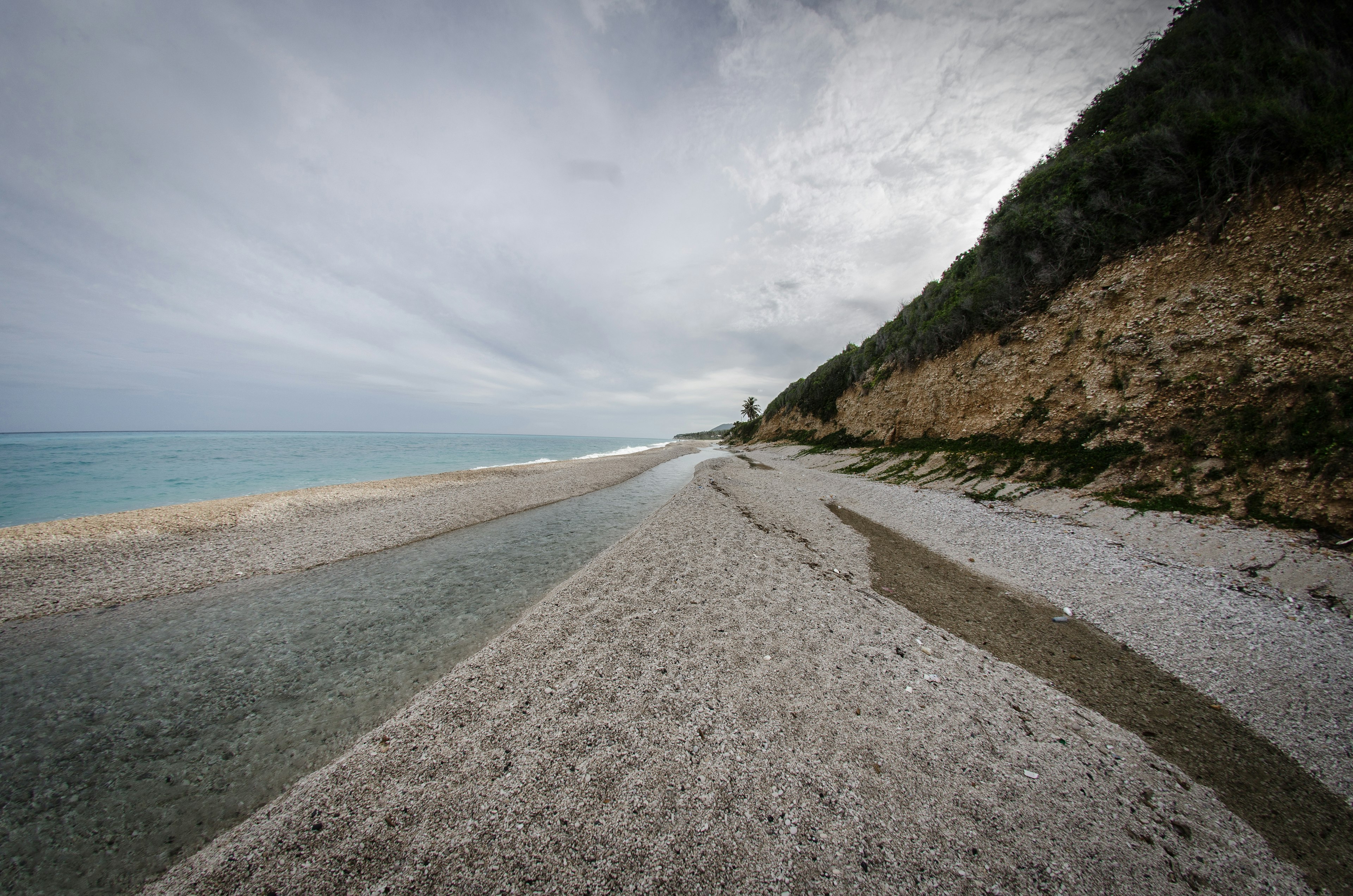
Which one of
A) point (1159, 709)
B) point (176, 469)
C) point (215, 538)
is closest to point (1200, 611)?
point (1159, 709)

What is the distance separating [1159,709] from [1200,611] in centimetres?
279

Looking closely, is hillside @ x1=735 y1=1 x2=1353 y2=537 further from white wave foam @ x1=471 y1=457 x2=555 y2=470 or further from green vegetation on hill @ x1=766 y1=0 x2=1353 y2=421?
white wave foam @ x1=471 y1=457 x2=555 y2=470

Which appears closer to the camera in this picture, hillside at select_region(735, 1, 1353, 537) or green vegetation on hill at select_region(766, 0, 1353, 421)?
hillside at select_region(735, 1, 1353, 537)

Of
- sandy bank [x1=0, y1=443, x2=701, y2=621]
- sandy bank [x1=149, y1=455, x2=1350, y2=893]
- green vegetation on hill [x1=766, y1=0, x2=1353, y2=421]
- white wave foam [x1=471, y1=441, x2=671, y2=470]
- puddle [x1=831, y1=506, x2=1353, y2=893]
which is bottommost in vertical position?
puddle [x1=831, y1=506, x2=1353, y2=893]

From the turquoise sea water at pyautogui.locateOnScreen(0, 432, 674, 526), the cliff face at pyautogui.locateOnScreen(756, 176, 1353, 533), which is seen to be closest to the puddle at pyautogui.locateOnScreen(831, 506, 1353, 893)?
the cliff face at pyautogui.locateOnScreen(756, 176, 1353, 533)

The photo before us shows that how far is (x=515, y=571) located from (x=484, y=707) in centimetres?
418

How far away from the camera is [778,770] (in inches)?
112

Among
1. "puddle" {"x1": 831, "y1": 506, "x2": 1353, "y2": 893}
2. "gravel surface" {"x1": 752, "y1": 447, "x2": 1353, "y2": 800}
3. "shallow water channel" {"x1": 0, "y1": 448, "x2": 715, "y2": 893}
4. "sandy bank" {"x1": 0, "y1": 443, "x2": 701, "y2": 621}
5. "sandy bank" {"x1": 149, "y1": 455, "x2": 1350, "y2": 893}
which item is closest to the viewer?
"sandy bank" {"x1": 149, "y1": 455, "x2": 1350, "y2": 893}

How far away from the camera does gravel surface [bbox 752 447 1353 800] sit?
11.2ft

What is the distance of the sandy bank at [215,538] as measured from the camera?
670 cm

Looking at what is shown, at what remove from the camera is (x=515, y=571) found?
7426 millimetres

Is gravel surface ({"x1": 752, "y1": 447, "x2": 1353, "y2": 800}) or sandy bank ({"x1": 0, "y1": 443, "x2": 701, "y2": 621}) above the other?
sandy bank ({"x1": 0, "y1": 443, "x2": 701, "y2": 621})

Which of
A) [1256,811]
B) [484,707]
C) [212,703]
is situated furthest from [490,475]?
[1256,811]

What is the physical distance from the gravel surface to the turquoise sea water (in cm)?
2602
